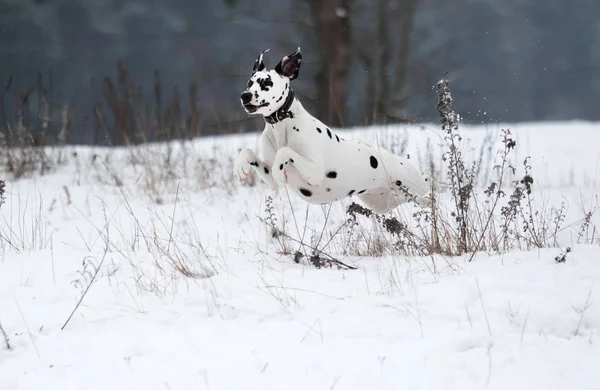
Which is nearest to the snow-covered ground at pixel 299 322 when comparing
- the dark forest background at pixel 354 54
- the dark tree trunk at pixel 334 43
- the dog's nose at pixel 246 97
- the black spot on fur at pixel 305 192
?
the black spot on fur at pixel 305 192

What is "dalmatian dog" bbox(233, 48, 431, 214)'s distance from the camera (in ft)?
14.1

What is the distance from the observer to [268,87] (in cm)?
428

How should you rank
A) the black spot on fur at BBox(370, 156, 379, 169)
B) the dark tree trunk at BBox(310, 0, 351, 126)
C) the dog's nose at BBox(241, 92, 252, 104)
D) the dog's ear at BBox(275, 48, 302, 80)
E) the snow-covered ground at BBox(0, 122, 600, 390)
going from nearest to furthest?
1. the snow-covered ground at BBox(0, 122, 600, 390)
2. the dog's nose at BBox(241, 92, 252, 104)
3. the dog's ear at BBox(275, 48, 302, 80)
4. the black spot on fur at BBox(370, 156, 379, 169)
5. the dark tree trunk at BBox(310, 0, 351, 126)

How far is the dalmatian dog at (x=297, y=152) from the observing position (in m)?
4.29

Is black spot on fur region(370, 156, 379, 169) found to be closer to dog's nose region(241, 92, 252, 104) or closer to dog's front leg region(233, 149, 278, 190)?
dog's front leg region(233, 149, 278, 190)

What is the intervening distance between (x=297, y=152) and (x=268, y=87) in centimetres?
44

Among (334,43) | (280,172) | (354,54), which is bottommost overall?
(280,172)

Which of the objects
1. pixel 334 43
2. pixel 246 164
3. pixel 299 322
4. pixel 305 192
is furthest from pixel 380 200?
pixel 334 43

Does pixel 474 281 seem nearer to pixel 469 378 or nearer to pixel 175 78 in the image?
pixel 469 378

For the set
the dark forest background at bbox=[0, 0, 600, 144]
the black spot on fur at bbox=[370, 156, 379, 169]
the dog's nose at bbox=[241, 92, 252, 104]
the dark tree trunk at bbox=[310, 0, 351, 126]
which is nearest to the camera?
the dog's nose at bbox=[241, 92, 252, 104]

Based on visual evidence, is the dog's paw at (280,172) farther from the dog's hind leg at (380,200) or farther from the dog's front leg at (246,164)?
the dog's hind leg at (380,200)

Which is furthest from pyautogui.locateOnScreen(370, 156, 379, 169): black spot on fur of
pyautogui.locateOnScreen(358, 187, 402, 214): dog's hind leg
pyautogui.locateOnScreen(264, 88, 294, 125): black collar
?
pyautogui.locateOnScreen(264, 88, 294, 125): black collar

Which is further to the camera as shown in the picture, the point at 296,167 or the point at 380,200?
the point at 380,200

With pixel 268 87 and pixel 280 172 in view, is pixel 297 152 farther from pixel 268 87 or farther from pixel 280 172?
pixel 268 87
